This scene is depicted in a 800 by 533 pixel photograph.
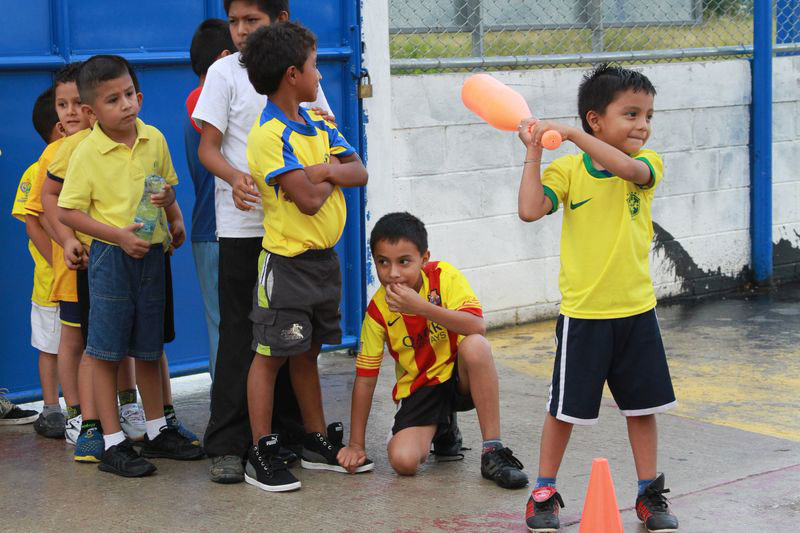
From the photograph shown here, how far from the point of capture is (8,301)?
5.30 meters

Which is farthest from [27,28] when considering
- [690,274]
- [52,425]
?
[690,274]

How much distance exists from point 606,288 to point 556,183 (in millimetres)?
380

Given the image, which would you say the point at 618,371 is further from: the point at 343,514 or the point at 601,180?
the point at 343,514

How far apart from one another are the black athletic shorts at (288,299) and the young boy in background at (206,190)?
48 centimetres

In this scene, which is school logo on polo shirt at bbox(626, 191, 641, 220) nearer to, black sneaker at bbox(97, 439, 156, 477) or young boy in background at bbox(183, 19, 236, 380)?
young boy in background at bbox(183, 19, 236, 380)

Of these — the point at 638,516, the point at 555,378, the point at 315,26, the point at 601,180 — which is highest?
the point at 315,26

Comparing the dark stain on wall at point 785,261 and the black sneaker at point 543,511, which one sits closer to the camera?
the black sneaker at point 543,511

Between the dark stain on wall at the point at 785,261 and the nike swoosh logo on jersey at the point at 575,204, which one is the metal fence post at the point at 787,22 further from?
the nike swoosh logo on jersey at the point at 575,204

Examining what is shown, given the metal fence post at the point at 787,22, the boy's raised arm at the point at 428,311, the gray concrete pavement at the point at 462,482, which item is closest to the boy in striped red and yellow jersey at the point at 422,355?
the boy's raised arm at the point at 428,311

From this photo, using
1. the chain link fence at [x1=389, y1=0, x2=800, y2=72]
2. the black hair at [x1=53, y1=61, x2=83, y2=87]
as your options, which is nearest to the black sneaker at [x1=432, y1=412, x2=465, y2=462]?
the black hair at [x1=53, y1=61, x2=83, y2=87]

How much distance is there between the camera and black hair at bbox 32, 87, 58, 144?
504 centimetres

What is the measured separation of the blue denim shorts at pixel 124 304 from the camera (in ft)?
14.6

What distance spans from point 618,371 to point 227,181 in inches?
61.3

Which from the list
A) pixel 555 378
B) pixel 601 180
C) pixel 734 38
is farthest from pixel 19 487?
pixel 734 38
